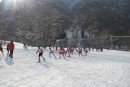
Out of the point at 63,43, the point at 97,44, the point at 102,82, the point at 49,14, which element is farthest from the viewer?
the point at 63,43

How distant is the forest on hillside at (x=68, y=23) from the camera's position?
6250 centimetres

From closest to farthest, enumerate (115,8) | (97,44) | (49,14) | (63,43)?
(49,14) < (97,44) < (63,43) < (115,8)

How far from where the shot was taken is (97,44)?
76438 mm

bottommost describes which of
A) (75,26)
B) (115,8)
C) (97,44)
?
(97,44)

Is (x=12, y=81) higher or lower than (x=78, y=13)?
lower

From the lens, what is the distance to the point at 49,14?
60188 millimetres

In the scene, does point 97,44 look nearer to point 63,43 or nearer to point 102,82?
point 63,43

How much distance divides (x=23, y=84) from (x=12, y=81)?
1.01m

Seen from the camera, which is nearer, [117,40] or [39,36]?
[39,36]

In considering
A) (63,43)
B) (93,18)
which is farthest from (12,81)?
(93,18)

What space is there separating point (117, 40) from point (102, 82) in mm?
64653

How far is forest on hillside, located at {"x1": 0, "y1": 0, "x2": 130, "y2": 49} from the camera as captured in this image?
62.5 metres

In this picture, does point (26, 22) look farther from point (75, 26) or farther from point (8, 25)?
point (8, 25)

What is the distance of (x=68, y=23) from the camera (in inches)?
3826
